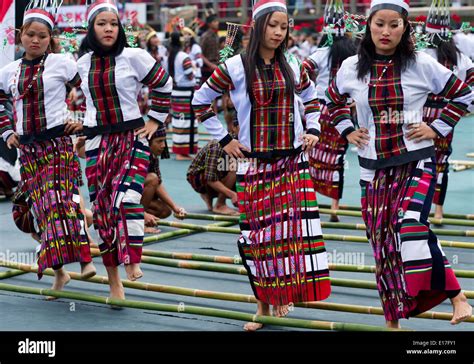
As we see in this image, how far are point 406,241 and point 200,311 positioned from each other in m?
1.20

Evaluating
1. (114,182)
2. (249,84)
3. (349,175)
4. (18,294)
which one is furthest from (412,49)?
(349,175)

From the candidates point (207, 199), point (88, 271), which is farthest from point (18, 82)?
point (207, 199)

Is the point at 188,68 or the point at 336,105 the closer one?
the point at 336,105

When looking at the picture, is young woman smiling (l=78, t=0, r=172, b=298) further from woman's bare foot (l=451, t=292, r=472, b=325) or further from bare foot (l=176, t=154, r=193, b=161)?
bare foot (l=176, t=154, r=193, b=161)

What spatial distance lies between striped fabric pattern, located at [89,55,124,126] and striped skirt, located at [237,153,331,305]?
86 centimetres

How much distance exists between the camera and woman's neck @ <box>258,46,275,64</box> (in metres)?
5.41

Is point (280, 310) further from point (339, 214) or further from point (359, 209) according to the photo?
point (359, 209)

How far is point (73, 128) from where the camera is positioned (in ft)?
20.1

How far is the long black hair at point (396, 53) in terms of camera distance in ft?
16.5

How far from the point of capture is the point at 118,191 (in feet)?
19.2

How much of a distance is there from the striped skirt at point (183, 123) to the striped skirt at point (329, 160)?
4230mm

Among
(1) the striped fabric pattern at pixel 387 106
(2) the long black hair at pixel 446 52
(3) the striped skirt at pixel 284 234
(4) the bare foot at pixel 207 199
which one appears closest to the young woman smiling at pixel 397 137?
(1) the striped fabric pattern at pixel 387 106

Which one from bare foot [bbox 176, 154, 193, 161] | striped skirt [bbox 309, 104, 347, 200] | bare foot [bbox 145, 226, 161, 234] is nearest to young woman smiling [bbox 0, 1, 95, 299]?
bare foot [bbox 145, 226, 161, 234]
